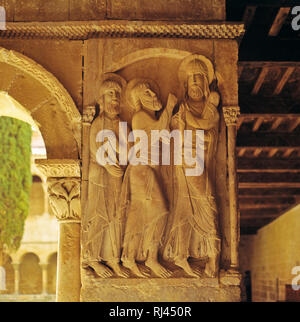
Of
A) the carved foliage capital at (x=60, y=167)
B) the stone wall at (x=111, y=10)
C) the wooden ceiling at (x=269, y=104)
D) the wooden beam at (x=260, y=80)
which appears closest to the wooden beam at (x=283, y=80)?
the wooden ceiling at (x=269, y=104)

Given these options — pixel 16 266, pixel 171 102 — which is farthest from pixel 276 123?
pixel 16 266

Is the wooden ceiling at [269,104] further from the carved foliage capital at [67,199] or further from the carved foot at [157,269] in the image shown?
the carved foot at [157,269]

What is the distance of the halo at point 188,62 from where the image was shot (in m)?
4.19

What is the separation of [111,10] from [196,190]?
63.0 inches

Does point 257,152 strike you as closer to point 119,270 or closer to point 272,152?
point 272,152

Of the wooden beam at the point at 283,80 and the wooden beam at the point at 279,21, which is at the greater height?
the wooden beam at the point at 279,21

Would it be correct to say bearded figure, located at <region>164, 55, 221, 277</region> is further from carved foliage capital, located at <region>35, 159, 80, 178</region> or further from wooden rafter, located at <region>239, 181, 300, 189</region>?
wooden rafter, located at <region>239, 181, 300, 189</region>

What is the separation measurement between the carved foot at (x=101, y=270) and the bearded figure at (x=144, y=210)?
0.13 meters

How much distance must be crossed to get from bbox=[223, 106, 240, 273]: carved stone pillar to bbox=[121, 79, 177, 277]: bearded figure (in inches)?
18.9

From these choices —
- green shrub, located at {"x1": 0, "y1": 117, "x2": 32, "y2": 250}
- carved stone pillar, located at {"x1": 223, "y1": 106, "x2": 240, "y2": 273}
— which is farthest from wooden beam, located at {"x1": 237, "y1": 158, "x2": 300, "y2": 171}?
green shrub, located at {"x1": 0, "y1": 117, "x2": 32, "y2": 250}

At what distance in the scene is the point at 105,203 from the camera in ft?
13.1

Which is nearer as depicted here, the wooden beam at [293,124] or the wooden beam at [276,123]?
the wooden beam at [276,123]

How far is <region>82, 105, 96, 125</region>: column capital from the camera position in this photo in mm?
4105

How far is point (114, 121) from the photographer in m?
4.11
